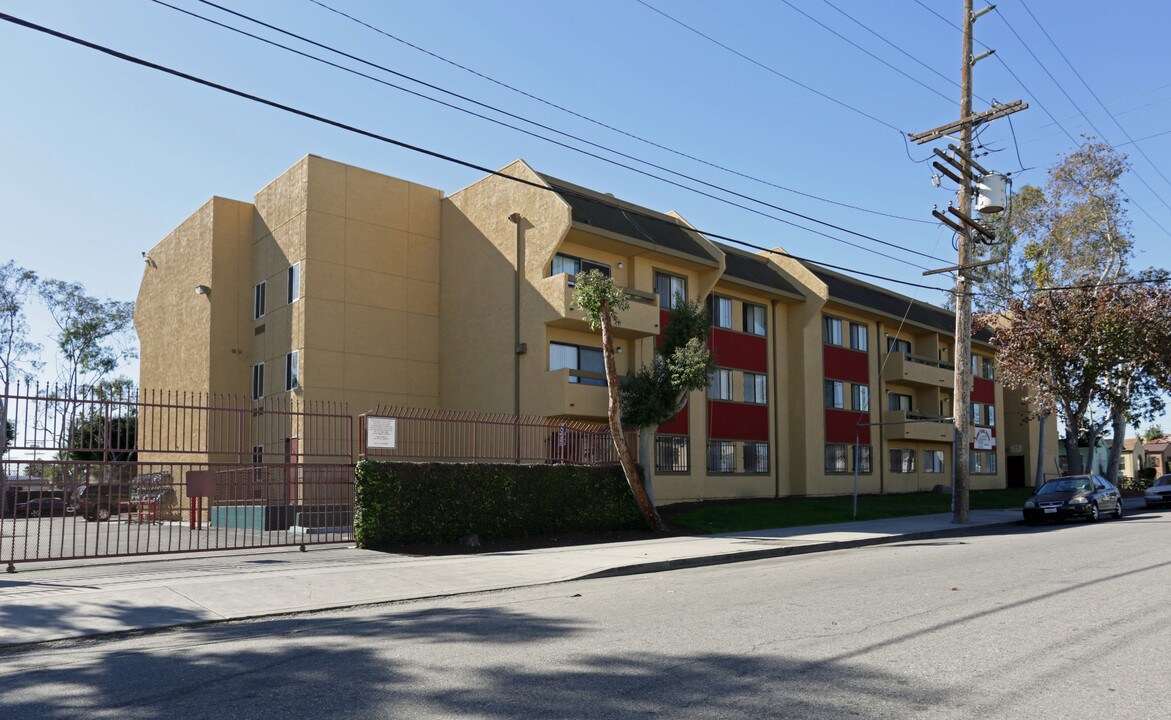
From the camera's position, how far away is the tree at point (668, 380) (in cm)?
2122

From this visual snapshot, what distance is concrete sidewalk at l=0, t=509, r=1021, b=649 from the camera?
393 inches

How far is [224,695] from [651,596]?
572cm

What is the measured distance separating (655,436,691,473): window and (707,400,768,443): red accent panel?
1.82 meters

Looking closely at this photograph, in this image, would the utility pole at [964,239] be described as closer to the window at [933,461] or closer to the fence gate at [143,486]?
the fence gate at [143,486]

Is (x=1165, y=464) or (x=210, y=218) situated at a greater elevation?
(x=210, y=218)

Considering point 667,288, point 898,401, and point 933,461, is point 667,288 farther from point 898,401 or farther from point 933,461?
point 933,461

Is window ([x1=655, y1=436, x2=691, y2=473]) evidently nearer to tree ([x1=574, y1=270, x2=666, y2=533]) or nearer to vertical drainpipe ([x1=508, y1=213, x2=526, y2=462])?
vertical drainpipe ([x1=508, y1=213, x2=526, y2=462])

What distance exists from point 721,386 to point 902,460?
13.9 meters

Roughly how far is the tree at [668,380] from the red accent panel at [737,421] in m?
9.38

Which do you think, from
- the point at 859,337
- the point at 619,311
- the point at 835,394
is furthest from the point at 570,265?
the point at 859,337

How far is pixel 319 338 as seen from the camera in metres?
27.9

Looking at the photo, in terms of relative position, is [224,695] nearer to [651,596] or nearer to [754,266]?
[651,596]

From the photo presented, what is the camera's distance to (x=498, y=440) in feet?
64.6

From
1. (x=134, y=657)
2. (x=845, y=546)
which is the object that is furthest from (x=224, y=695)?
(x=845, y=546)
